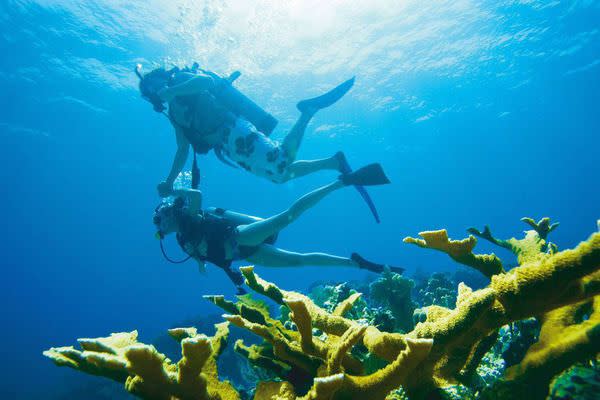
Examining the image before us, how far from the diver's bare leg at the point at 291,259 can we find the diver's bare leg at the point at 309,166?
1.57 m

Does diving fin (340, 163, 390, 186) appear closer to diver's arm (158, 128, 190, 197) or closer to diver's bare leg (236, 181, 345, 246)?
diver's bare leg (236, 181, 345, 246)

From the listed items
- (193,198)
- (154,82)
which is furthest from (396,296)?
(154,82)

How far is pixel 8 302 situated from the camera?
97.2 m

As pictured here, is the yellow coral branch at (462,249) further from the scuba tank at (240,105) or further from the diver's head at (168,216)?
the scuba tank at (240,105)

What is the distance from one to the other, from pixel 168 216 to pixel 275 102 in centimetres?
2287

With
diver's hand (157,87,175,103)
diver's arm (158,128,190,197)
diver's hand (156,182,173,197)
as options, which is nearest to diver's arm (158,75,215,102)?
diver's hand (157,87,175,103)

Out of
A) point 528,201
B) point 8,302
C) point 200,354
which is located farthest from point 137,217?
point 528,201

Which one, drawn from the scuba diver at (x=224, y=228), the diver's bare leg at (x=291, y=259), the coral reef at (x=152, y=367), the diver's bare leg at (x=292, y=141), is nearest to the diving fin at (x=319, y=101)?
the diver's bare leg at (x=292, y=141)

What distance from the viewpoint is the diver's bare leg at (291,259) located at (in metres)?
6.05

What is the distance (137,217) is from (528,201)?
117600 mm

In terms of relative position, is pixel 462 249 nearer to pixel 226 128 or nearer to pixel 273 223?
pixel 273 223

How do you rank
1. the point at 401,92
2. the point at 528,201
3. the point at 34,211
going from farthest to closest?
1. the point at 528,201
2. the point at 34,211
3. the point at 401,92

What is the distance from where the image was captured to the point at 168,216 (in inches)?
213

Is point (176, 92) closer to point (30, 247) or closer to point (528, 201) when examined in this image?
point (30, 247)
